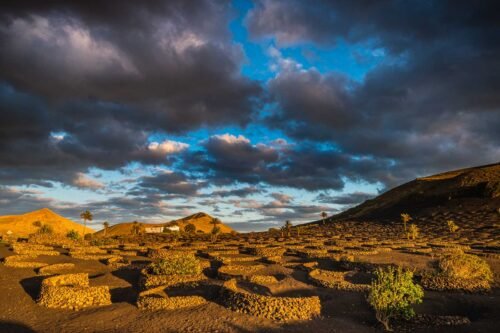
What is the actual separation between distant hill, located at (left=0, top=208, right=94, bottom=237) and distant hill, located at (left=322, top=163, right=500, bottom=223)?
107 metres

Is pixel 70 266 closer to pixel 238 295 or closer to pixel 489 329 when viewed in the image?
pixel 238 295

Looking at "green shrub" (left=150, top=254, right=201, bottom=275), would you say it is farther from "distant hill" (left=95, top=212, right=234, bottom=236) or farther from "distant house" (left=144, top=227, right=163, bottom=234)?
"distant hill" (left=95, top=212, right=234, bottom=236)

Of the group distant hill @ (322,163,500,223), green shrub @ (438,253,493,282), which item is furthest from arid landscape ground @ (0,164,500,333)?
distant hill @ (322,163,500,223)

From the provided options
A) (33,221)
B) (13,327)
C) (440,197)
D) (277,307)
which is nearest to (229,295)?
(277,307)

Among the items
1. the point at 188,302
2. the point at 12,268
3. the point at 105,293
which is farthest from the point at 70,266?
the point at 188,302

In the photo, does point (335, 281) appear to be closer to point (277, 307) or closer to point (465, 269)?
point (277, 307)

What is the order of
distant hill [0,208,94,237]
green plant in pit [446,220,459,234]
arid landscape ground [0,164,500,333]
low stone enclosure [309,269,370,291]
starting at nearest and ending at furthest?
1. arid landscape ground [0,164,500,333]
2. low stone enclosure [309,269,370,291]
3. green plant in pit [446,220,459,234]
4. distant hill [0,208,94,237]

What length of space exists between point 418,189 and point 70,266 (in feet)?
416

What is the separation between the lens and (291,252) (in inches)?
1940

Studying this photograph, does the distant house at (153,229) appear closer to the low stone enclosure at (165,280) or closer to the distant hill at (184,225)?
the distant hill at (184,225)

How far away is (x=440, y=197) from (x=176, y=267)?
10417cm

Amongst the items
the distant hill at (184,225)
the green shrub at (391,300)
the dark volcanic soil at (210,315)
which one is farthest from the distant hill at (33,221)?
the green shrub at (391,300)

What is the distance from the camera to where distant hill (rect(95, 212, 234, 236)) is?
140275mm

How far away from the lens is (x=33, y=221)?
13375 cm
